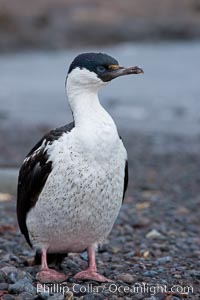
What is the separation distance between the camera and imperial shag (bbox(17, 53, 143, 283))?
5.70 metres

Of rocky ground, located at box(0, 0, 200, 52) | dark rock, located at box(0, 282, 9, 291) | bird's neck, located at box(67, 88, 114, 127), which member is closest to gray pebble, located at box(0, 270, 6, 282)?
dark rock, located at box(0, 282, 9, 291)

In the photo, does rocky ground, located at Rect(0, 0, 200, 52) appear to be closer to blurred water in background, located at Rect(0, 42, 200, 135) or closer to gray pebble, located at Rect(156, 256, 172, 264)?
blurred water in background, located at Rect(0, 42, 200, 135)

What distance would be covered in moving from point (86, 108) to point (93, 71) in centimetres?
29

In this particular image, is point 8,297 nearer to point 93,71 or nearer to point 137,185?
point 93,71

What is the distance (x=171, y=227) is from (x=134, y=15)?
43.2 meters

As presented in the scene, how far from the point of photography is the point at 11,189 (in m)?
10.4

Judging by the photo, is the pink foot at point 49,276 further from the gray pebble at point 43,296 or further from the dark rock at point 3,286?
the gray pebble at point 43,296

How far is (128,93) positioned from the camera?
981 inches

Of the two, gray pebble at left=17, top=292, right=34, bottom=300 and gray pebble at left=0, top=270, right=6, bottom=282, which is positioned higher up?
gray pebble at left=0, top=270, right=6, bottom=282

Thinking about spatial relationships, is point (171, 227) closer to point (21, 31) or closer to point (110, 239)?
point (110, 239)

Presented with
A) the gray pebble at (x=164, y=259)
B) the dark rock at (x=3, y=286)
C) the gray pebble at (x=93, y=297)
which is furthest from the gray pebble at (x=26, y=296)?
the gray pebble at (x=164, y=259)

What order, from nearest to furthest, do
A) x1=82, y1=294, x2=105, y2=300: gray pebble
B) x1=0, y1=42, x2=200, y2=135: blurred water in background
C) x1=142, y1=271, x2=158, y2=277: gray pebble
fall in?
x1=82, y1=294, x2=105, y2=300: gray pebble, x1=142, y1=271, x2=158, y2=277: gray pebble, x1=0, y1=42, x2=200, y2=135: blurred water in background

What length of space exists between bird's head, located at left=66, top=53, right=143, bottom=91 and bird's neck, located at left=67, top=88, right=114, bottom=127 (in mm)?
40

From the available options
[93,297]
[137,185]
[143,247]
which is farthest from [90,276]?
[137,185]
